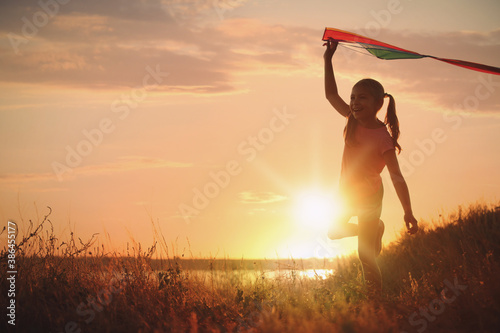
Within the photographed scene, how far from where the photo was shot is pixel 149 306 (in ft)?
18.0

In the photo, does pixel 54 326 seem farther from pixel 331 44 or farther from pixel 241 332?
pixel 331 44

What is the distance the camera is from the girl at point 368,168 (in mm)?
5645

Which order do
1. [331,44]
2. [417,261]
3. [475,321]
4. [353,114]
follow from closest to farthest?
[475,321] < [353,114] < [331,44] < [417,261]

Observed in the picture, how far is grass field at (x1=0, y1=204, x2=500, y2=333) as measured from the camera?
494cm

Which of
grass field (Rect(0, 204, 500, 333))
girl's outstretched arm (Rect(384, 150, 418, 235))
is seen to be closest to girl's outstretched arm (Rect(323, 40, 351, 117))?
girl's outstretched arm (Rect(384, 150, 418, 235))

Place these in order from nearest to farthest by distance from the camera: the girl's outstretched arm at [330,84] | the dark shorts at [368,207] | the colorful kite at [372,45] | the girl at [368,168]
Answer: the girl at [368,168] < the dark shorts at [368,207] < the girl's outstretched arm at [330,84] < the colorful kite at [372,45]

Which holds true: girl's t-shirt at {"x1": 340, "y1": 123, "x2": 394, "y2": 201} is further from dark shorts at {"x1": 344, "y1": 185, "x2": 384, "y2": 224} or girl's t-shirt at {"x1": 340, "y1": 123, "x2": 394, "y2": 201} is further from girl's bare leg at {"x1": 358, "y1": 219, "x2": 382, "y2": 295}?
girl's bare leg at {"x1": 358, "y1": 219, "x2": 382, "y2": 295}

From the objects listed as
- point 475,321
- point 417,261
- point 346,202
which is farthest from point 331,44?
point 417,261

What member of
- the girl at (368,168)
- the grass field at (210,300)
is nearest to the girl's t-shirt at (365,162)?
the girl at (368,168)

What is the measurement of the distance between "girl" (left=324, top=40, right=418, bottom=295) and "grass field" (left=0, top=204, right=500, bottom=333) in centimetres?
62

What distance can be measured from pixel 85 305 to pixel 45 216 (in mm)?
2236

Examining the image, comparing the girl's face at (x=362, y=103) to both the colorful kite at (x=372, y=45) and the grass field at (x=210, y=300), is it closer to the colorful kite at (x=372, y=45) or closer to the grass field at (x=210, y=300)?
the colorful kite at (x=372, y=45)

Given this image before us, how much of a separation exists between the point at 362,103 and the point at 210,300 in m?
3.22

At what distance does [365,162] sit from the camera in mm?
5824
